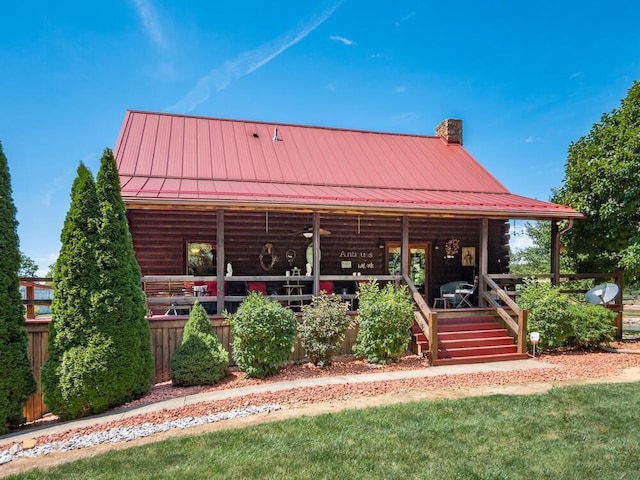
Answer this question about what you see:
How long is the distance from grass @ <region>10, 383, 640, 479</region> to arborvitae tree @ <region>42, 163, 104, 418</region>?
6.91 feet

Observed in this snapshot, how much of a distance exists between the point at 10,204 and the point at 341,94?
14413mm

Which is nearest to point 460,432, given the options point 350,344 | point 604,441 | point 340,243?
point 604,441

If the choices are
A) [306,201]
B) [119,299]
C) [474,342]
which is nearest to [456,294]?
[474,342]

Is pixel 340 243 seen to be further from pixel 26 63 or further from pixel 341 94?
pixel 26 63

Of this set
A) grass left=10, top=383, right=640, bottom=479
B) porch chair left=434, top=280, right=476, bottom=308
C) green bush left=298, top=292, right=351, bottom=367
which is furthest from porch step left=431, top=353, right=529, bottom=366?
grass left=10, top=383, right=640, bottom=479

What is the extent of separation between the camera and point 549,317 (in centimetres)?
859

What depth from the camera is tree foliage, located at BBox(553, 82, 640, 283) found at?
395 inches

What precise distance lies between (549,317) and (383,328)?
12.0 feet

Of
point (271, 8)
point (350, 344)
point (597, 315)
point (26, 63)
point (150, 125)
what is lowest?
point (350, 344)

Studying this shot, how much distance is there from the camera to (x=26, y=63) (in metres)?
14.3

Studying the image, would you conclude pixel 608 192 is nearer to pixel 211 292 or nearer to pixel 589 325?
pixel 589 325

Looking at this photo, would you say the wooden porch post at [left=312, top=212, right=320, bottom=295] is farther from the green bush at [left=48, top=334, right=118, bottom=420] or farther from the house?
the green bush at [left=48, top=334, right=118, bottom=420]

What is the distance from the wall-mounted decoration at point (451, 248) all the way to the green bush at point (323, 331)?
6437mm

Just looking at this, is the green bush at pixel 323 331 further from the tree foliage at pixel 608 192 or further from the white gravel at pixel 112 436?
the tree foliage at pixel 608 192
